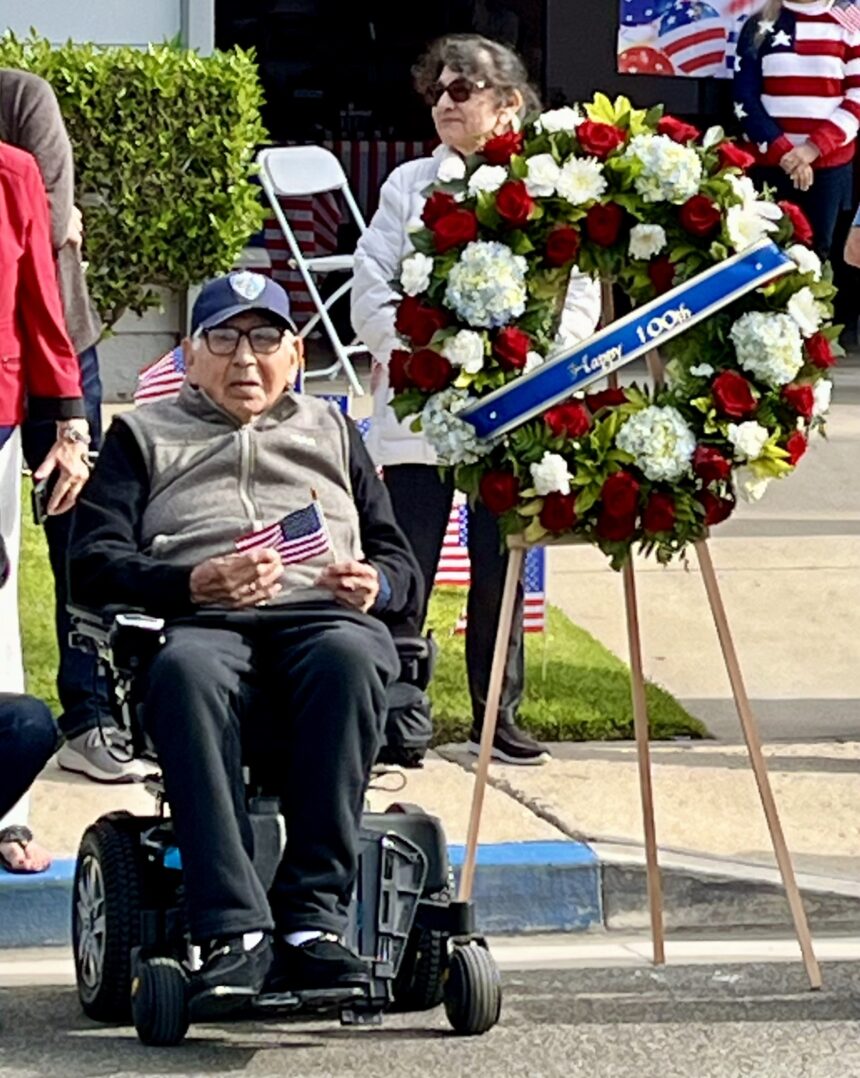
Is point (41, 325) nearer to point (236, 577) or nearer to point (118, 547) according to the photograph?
point (118, 547)

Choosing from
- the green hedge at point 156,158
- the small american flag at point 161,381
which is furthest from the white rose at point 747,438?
the green hedge at point 156,158

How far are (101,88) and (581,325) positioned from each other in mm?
4595

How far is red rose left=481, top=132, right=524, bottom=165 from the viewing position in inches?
232

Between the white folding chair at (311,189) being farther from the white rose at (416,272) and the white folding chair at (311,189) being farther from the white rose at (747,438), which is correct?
the white rose at (747,438)

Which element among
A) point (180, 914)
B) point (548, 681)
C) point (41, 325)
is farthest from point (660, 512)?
point (548, 681)

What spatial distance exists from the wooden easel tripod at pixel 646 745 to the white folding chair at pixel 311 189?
21.0 feet

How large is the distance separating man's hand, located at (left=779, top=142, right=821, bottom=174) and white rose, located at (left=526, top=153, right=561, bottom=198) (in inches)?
214

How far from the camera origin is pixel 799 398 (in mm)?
5852

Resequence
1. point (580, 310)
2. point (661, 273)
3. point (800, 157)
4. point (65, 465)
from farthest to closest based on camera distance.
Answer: point (800, 157)
point (580, 310)
point (65, 465)
point (661, 273)

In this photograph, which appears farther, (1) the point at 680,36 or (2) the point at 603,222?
(1) the point at 680,36

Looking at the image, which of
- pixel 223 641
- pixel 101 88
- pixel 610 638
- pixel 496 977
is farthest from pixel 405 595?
→ pixel 101 88

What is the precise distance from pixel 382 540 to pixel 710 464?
2.38 ft

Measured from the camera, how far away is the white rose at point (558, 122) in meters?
5.86

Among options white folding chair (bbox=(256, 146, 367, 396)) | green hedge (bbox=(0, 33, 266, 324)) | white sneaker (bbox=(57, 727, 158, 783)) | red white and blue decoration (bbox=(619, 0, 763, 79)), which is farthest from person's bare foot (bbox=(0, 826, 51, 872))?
red white and blue decoration (bbox=(619, 0, 763, 79))
